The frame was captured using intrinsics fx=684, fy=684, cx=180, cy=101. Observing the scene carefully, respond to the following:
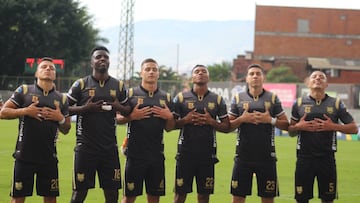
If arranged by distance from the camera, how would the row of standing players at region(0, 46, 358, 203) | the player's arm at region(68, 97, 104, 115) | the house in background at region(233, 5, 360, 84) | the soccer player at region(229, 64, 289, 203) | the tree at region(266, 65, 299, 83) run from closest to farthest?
the row of standing players at region(0, 46, 358, 203) < the player's arm at region(68, 97, 104, 115) < the soccer player at region(229, 64, 289, 203) < the tree at region(266, 65, 299, 83) < the house in background at region(233, 5, 360, 84)

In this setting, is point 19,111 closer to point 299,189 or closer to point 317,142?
point 299,189

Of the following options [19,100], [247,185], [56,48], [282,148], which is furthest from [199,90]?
[56,48]

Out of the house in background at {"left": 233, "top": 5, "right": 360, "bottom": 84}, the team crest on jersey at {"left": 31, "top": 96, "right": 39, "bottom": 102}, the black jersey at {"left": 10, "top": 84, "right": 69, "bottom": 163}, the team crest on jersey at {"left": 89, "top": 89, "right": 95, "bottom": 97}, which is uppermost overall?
the house in background at {"left": 233, "top": 5, "right": 360, "bottom": 84}

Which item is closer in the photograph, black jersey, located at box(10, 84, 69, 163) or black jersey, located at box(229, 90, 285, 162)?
black jersey, located at box(10, 84, 69, 163)

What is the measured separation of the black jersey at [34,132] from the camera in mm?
9945

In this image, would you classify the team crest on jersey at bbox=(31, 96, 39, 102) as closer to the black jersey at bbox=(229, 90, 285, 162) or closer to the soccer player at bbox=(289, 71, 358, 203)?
the black jersey at bbox=(229, 90, 285, 162)

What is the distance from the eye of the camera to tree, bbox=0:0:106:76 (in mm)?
59906

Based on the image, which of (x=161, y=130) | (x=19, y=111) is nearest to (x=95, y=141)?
(x=161, y=130)

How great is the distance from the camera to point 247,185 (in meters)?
10.8

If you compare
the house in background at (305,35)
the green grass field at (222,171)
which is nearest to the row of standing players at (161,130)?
the green grass field at (222,171)

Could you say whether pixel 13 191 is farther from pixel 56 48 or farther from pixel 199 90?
pixel 56 48

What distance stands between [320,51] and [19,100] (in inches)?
3136

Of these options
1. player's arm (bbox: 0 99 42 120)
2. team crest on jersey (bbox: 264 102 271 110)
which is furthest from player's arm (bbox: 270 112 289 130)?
player's arm (bbox: 0 99 42 120)

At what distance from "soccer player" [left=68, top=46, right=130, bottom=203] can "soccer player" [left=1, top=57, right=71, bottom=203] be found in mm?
432
